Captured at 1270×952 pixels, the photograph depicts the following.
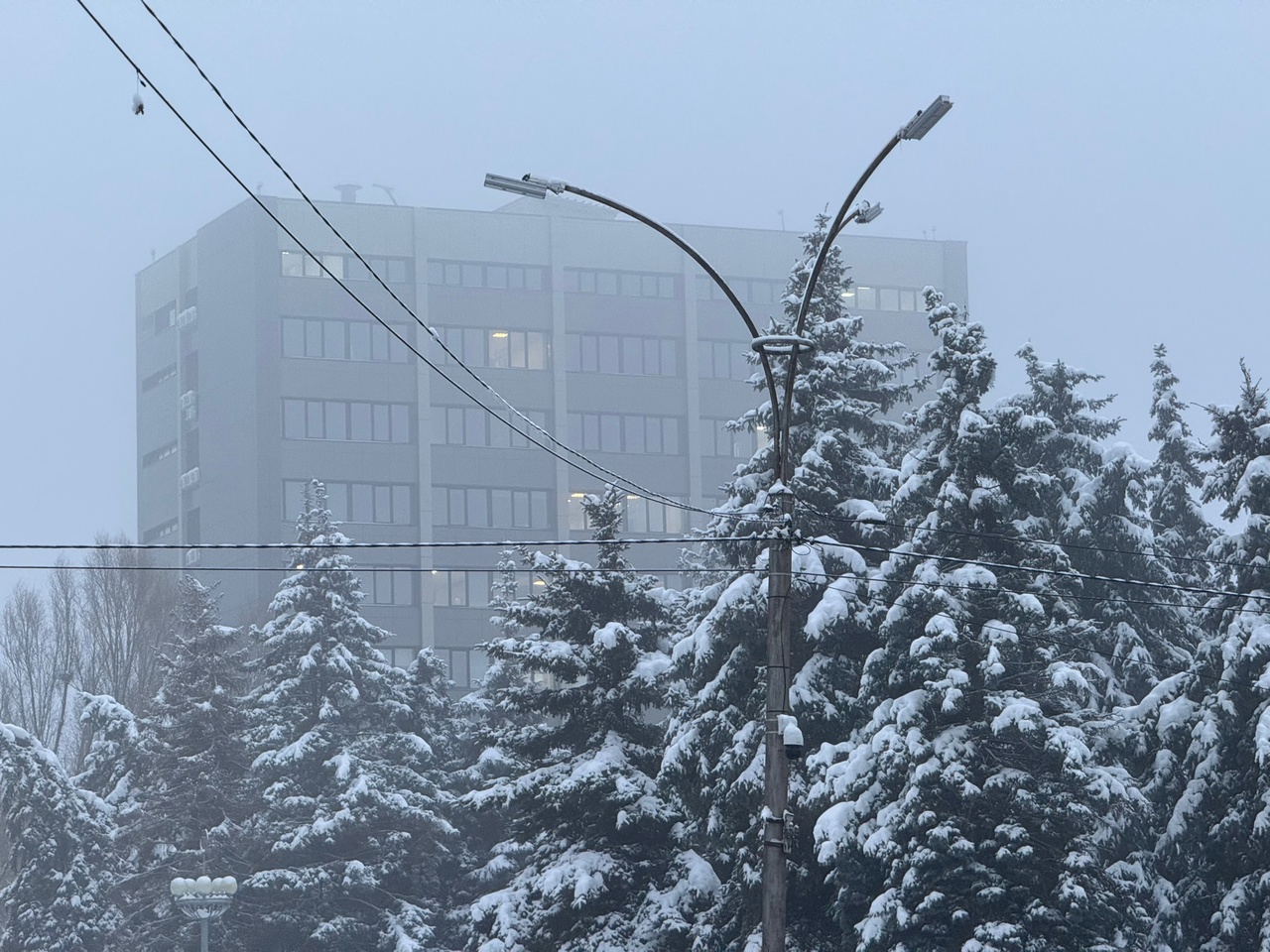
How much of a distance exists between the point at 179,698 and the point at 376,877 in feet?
26.3

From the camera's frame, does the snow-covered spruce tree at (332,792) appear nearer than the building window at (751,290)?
Yes

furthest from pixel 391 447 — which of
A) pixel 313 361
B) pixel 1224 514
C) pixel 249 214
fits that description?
pixel 1224 514

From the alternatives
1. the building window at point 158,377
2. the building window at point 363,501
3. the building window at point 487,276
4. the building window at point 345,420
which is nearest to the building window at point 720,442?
the building window at point 487,276

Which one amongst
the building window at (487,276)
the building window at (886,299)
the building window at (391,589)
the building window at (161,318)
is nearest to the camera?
the building window at (391,589)

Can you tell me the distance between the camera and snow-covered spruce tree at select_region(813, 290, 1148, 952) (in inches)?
1105

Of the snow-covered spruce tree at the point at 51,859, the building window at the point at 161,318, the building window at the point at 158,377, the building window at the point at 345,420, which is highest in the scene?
the building window at the point at 161,318

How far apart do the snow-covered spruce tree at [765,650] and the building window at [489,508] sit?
67.6 metres

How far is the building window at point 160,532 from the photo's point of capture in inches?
4304

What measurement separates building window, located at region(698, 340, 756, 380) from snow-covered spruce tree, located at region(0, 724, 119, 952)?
60.2 m

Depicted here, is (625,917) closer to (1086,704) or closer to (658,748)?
(658,748)

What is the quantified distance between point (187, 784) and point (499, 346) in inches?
2231

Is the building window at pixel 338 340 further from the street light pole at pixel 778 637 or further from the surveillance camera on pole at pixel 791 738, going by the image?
the surveillance camera on pole at pixel 791 738

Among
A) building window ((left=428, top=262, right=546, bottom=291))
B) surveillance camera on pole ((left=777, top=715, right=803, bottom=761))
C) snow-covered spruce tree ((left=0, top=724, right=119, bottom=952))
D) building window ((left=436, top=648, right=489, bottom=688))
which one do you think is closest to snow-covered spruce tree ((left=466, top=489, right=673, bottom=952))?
surveillance camera on pole ((left=777, top=715, right=803, bottom=761))

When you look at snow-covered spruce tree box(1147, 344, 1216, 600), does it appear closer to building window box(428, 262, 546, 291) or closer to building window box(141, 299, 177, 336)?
building window box(428, 262, 546, 291)
